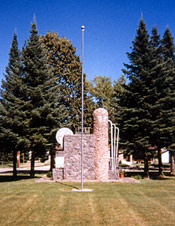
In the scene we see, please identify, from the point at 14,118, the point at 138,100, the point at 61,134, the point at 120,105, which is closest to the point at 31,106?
the point at 14,118

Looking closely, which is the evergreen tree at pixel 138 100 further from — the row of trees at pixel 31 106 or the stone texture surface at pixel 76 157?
the row of trees at pixel 31 106

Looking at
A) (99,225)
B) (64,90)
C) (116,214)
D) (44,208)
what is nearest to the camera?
(99,225)

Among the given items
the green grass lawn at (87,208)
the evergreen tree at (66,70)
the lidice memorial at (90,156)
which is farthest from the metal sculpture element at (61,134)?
the evergreen tree at (66,70)

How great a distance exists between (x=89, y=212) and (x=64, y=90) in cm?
2394

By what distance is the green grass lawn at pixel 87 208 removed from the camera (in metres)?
8.52

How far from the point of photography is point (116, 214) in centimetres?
929

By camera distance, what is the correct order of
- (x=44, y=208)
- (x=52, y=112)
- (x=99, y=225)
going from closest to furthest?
(x=99, y=225) < (x=44, y=208) < (x=52, y=112)

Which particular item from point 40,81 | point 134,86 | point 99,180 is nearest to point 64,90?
point 40,81

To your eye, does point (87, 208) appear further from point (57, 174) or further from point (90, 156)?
point (57, 174)

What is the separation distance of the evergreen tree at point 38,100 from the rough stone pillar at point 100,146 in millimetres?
4908

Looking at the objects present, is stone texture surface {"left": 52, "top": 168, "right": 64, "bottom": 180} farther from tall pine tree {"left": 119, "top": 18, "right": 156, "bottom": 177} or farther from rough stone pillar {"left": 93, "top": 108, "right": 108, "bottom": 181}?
tall pine tree {"left": 119, "top": 18, "right": 156, "bottom": 177}

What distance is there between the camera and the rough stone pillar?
18531 millimetres

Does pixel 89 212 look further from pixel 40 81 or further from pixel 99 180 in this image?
pixel 40 81

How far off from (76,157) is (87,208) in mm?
8704
